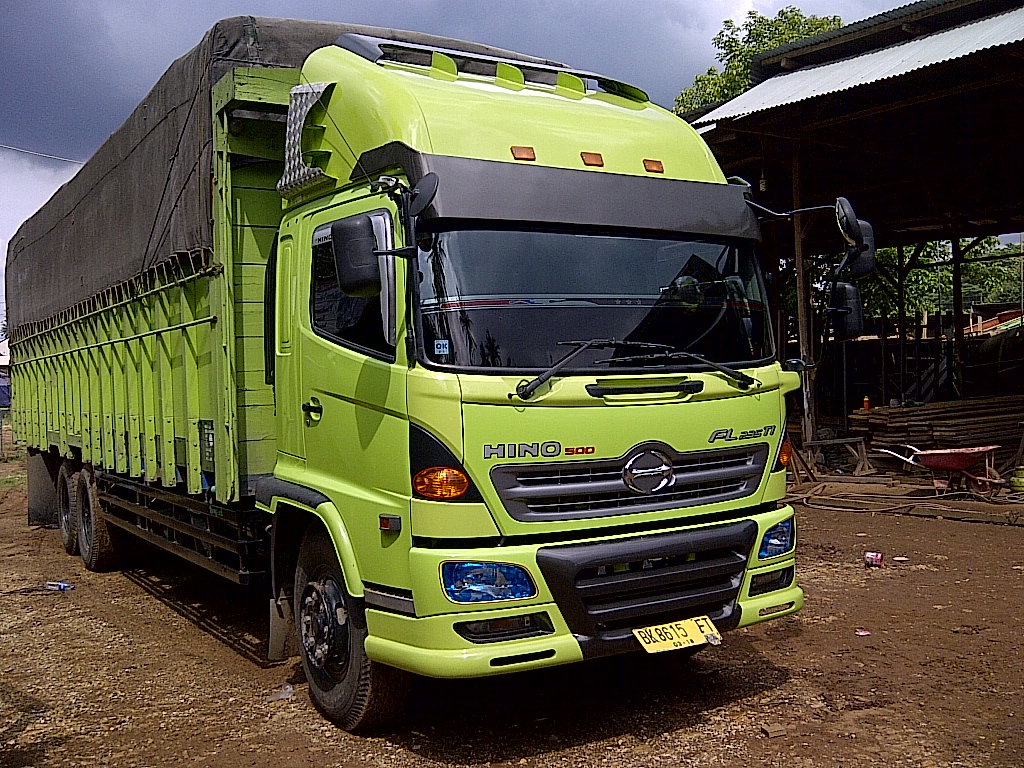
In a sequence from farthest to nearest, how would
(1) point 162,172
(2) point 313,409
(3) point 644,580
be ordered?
(1) point 162,172 → (2) point 313,409 → (3) point 644,580

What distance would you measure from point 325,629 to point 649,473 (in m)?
1.80

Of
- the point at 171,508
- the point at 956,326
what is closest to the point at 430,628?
the point at 171,508

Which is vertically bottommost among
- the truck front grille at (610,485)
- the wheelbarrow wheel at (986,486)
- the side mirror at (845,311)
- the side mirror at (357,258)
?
the wheelbarrow wheel at (986,486)

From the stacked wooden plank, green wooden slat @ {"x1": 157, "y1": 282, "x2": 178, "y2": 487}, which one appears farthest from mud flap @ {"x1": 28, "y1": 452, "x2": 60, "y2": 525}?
the stacked wooden plank

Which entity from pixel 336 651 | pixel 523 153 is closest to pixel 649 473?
pixel 523 153

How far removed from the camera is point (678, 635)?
452cm

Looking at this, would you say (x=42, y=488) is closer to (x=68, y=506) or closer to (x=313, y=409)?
(x=68, y=506)

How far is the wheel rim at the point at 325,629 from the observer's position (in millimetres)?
4852

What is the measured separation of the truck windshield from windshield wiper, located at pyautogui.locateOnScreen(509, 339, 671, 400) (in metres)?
0.02

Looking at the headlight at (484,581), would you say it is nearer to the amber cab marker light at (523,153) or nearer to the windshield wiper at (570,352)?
the windshield wiper at (570,352)

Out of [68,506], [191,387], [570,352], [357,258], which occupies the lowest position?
[68,506]

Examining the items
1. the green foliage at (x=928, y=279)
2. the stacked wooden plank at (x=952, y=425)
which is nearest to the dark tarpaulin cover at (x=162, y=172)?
the stacked wooden plank at (x=952, y=425)

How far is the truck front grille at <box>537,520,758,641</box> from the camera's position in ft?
14.0

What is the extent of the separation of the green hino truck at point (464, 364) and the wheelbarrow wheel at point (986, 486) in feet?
24.1
